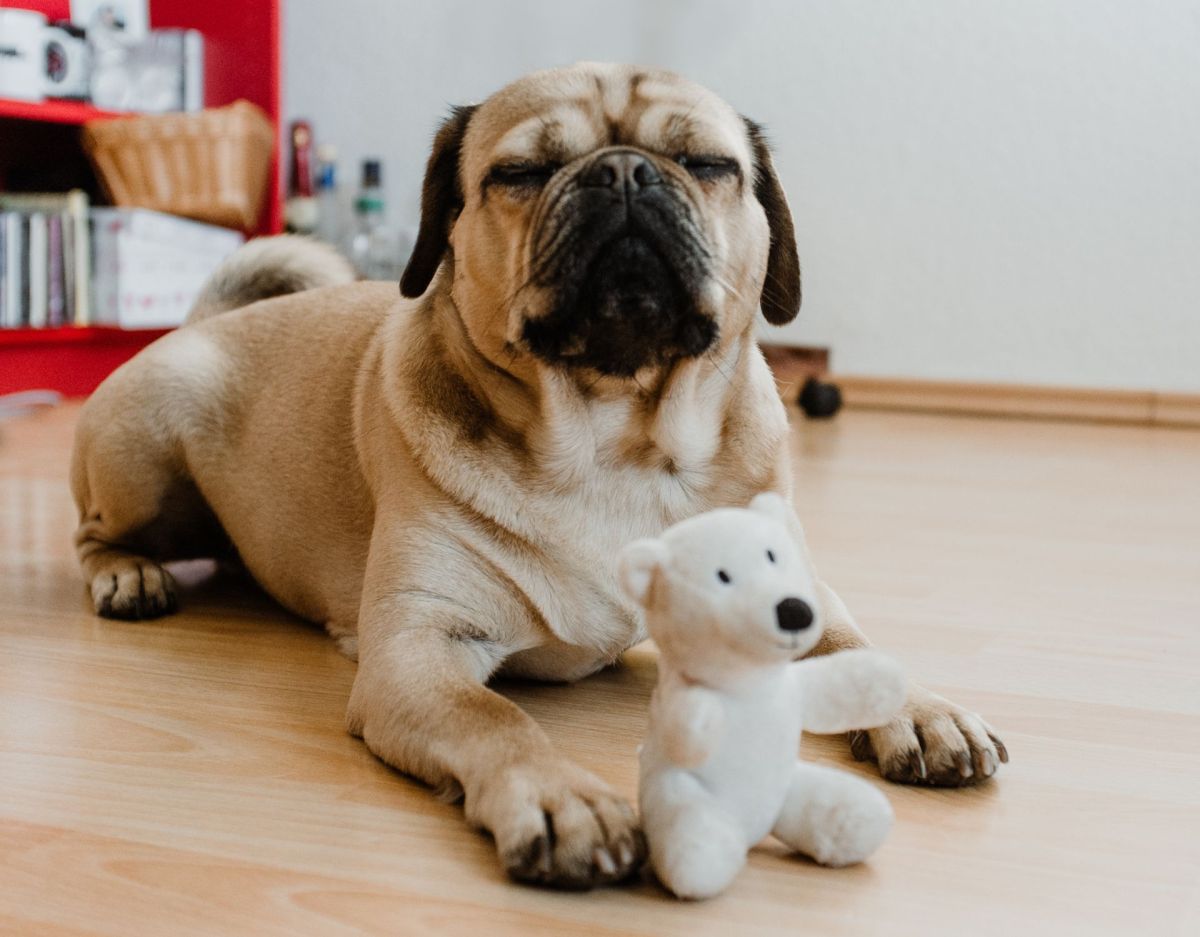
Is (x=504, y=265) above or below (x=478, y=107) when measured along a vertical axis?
below

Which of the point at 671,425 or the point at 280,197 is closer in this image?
the point at 671,425

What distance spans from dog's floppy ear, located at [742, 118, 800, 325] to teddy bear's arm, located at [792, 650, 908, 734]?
725 mm

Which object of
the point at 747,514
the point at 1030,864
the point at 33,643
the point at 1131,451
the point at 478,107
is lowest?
the point at 1131,451

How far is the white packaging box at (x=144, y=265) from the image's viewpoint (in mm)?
4336

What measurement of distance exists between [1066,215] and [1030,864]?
3925 millimetres

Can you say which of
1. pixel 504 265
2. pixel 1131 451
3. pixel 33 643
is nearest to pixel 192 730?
pixel 33 643

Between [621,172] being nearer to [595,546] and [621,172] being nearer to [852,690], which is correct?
[595,546]

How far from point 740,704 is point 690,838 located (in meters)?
0.11

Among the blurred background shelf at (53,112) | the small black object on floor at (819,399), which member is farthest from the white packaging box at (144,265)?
the small black object on floor at (819,399)

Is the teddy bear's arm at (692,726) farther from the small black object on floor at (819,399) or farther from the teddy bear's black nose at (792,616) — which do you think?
the small black object on floor at (819,399)

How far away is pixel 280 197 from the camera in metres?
4.87

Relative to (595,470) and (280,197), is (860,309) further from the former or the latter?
(595,470)

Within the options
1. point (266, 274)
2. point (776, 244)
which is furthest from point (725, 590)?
point (266, 274)

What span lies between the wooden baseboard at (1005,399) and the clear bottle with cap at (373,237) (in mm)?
1482
